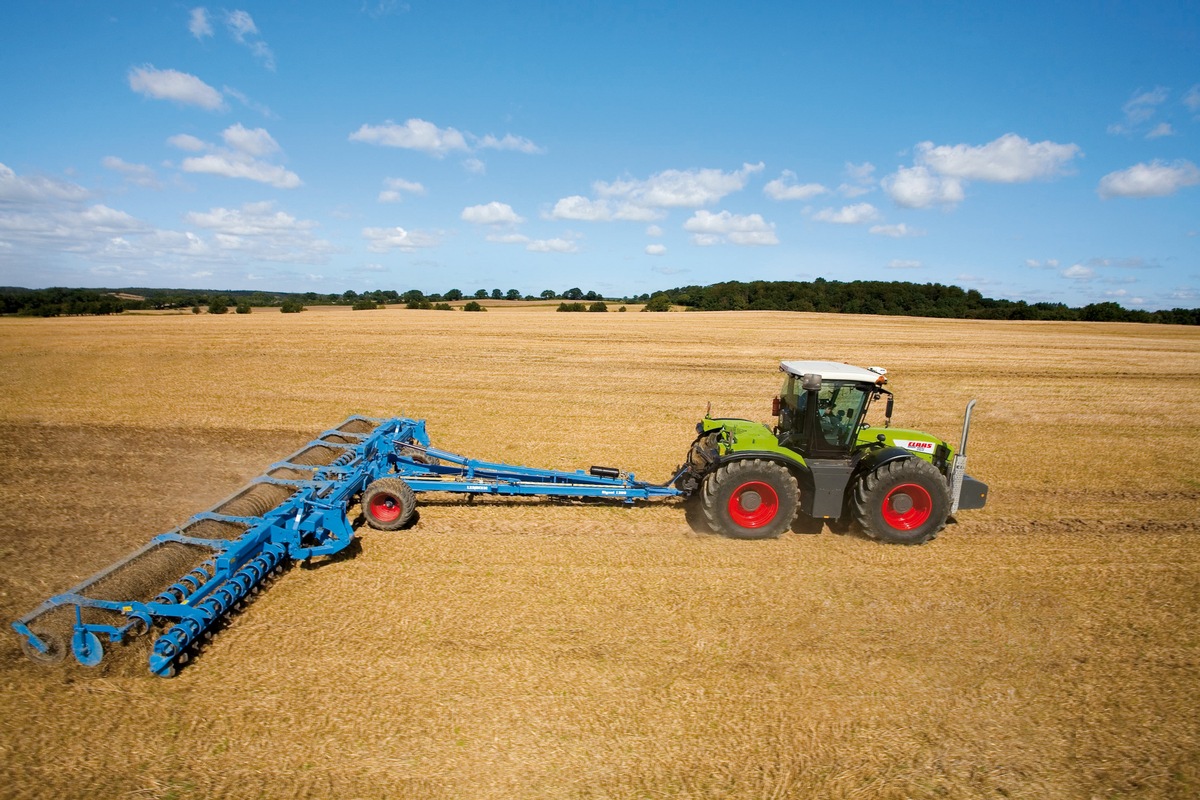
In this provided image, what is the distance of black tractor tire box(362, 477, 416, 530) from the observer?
704cm

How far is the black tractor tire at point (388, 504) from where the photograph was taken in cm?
704

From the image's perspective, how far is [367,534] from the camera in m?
7.12

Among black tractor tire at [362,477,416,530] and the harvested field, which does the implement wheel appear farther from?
black tractor tire at [362,477,416,530]

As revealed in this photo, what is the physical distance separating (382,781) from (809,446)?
18.6 ft

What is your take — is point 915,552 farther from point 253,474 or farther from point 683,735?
point 253,474

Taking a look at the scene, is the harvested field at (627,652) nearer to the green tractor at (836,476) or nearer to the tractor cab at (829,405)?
the green tractor at (836,476)

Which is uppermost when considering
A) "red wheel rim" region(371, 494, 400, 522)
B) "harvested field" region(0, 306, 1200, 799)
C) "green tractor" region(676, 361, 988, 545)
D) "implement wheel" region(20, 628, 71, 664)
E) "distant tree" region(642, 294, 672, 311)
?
"distant tree" region(642, 294, 672, 311)

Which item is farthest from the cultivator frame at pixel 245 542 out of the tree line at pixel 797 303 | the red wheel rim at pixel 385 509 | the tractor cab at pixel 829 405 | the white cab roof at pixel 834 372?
the tree line at pixel 797 303

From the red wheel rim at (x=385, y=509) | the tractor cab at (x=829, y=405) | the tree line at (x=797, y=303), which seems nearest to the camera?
the tractor cab at (x=829, y=405)

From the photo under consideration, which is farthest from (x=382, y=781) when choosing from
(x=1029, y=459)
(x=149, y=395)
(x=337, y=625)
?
(x=149, y=395)

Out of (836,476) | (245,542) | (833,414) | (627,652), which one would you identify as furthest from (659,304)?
(627,652)

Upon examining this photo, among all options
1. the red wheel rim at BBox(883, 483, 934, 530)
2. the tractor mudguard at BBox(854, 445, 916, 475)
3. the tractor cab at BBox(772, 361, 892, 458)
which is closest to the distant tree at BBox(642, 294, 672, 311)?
the tractor cab at BBox(772, 361, 892, 458)

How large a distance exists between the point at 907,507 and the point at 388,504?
6199 mm

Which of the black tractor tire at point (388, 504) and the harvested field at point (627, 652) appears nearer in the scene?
the harvested field at point (627, 652)
